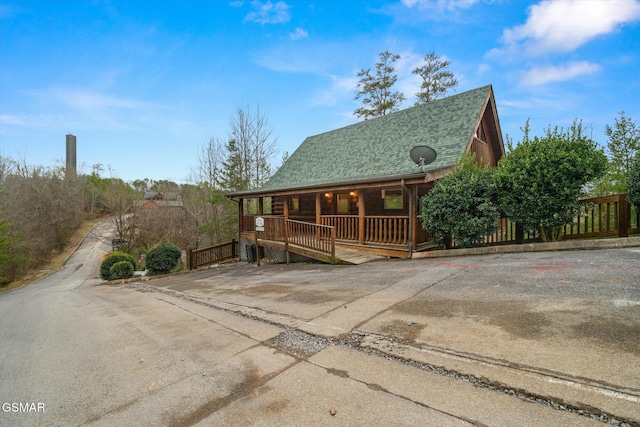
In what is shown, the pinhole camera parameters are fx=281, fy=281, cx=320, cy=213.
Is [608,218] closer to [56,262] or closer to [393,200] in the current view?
[393,200]

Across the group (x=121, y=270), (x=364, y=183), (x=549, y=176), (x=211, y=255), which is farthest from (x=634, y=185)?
(x=121, y=270)

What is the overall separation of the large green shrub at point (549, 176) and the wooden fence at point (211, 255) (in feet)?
45.0

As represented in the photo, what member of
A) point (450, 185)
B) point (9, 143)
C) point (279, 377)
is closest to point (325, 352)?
point (279, 377)

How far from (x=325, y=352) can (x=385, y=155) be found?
1027 centimetres

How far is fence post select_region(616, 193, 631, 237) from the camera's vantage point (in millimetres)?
7031

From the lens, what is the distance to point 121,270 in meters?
17.1

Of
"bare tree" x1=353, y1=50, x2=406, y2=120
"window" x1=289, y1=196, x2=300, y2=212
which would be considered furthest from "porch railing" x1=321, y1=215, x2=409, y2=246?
"bare tree" x1=353, y1=50, x2=406, y2=120

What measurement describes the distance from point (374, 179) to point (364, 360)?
711 centimetres

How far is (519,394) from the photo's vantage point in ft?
6.31

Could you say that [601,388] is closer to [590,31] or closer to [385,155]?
[385,155]

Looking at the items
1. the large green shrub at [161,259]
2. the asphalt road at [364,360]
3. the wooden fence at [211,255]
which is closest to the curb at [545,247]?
the asphalt road at [364,360]

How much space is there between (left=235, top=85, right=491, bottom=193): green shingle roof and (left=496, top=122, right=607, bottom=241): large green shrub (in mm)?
2124

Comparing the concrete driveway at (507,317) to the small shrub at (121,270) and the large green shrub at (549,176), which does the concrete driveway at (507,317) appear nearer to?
the large green shrub at (549,176)

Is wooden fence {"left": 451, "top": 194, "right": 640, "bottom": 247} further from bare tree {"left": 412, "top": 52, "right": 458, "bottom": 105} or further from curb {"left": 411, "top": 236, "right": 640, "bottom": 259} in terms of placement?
bare tree {"left": 412, "top": 52, "right": 458, "bottom": 105}
